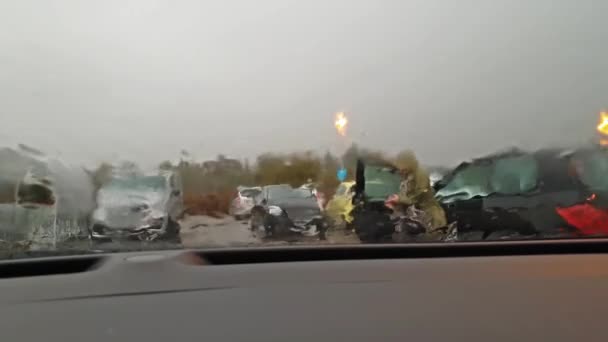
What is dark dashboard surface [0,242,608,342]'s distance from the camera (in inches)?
28.2

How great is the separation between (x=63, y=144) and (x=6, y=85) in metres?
0.17

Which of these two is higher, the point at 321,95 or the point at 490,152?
the point at 321,95

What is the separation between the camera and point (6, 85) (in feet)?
4.18

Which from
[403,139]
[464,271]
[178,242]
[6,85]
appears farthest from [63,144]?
[464,271]

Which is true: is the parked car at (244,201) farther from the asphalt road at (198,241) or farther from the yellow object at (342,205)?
the yellow object at (342,205)

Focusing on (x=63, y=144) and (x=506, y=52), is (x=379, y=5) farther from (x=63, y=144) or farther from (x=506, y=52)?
(x=63, y=144)

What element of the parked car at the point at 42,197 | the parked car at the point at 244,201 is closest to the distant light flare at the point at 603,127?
the parked car at the point at 244,201

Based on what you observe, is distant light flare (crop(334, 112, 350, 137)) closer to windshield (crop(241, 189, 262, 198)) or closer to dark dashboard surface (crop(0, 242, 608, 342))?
windshield (crop(241, 189, 262, 198))

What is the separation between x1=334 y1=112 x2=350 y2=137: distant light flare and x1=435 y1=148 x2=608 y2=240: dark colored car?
24cm

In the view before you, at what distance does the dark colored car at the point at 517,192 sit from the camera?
126 cm

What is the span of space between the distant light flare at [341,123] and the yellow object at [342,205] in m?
0.13

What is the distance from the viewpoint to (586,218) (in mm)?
1303

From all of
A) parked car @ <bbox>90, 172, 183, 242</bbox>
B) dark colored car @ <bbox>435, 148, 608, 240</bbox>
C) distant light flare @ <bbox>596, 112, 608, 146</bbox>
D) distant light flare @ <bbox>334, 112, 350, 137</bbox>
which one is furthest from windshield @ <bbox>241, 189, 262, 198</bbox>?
distant light flare @ <bbox>596, 112, 608, 146</bbox>

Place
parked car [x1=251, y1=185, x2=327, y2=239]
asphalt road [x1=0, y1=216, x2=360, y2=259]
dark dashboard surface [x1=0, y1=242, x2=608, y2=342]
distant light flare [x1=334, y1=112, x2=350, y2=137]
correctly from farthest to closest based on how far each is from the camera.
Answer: distant light flare [x1=334, y1=112, x2=350, y2=137] < parked car [x1=251, y1=185, x2=327, y2=239] < asphalt road [x1=0, y1=216, x2=360, y2=259] < dark dashboard surface [x1=0, y1=242, x2=608, y2=342]
